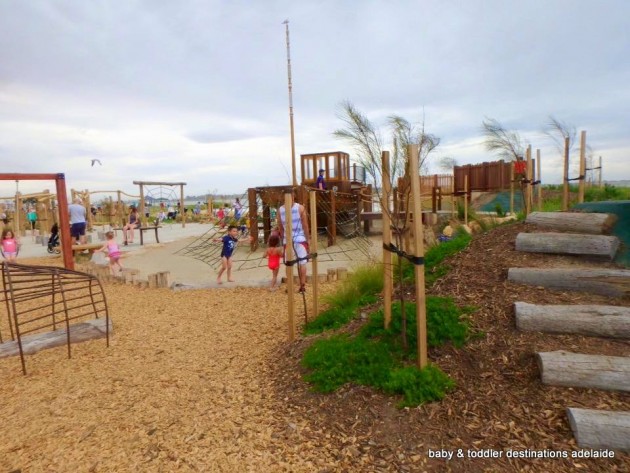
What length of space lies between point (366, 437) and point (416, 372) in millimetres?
529

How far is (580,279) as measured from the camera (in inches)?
125

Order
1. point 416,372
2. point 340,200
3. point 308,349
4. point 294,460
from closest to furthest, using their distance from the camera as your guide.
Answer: point 294,460
point 416,372
point 308,349
point 340,200

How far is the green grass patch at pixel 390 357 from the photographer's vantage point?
2506 mm

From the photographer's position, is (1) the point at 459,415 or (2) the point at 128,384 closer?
(1) the point at 459,415

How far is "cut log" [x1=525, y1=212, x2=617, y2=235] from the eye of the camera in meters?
3.92

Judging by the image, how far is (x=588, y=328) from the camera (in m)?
2.70

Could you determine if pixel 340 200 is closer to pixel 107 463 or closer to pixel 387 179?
pixel 387 179

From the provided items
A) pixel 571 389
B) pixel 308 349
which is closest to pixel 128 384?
pixel 308 349

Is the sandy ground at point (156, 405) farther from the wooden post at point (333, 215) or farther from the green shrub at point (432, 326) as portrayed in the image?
the wooden post at point (333, 215)

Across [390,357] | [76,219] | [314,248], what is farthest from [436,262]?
[76,219]

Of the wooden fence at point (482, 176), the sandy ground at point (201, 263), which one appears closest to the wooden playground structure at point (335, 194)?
the sandy ground at point (201, 263)

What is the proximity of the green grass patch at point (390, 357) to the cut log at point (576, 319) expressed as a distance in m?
0.42

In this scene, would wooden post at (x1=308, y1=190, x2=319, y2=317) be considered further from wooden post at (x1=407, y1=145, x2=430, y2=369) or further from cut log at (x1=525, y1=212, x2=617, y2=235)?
cut log at (x1=525, y1=212, x2=617, y2=235)

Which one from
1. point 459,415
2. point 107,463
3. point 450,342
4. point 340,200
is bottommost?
point 107,463
